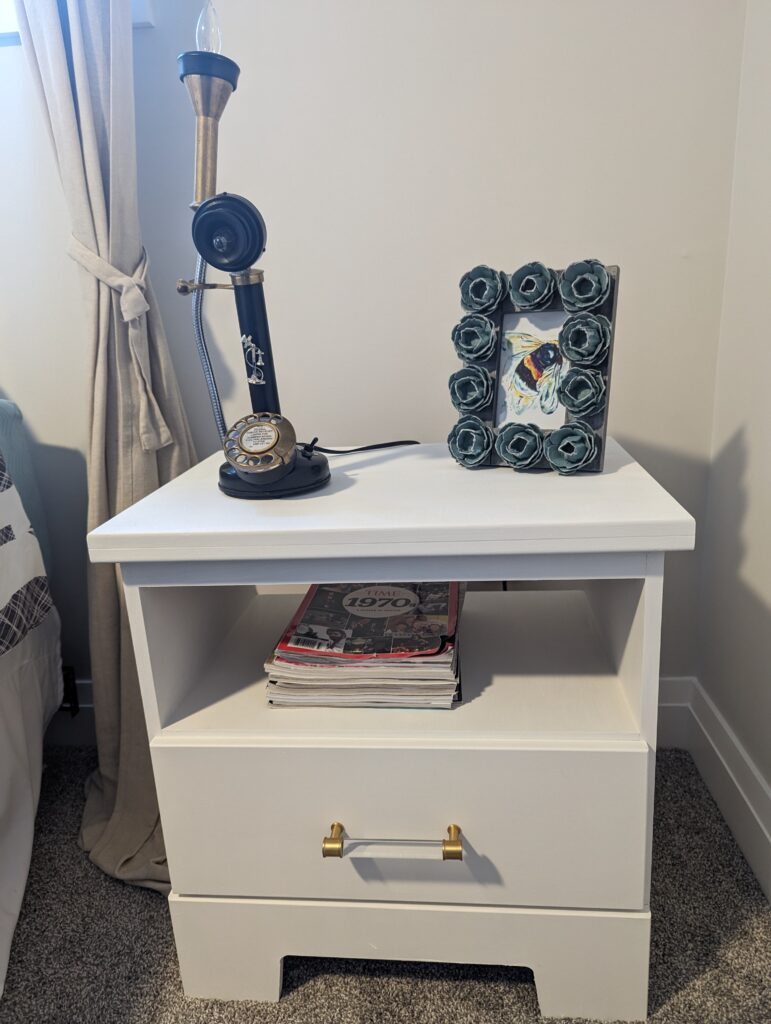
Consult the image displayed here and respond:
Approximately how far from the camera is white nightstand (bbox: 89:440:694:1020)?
0.70 m

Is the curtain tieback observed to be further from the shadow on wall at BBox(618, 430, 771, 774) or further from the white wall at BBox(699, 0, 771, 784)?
the white wall at BBox(699, 0, 771, 784)

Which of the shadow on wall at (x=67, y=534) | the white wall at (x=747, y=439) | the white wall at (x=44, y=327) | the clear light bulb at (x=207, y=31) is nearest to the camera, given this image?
the clear light bulb at (x=207, y=31)

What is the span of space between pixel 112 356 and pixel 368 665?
2.11 feet

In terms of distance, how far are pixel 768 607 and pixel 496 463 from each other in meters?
0.46

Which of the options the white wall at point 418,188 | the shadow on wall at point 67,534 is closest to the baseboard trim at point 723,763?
the white wall at point 418,188

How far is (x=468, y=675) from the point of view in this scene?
0.87m

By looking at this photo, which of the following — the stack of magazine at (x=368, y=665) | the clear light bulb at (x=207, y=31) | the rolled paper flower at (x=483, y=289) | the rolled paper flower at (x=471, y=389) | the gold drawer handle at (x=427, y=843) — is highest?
the clear light bulb at (x=207, y=31)

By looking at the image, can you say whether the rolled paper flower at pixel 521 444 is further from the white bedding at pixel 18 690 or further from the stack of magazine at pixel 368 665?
the white bedding at pixel 18 690

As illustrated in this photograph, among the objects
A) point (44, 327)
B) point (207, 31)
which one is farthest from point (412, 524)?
point (44, 327)

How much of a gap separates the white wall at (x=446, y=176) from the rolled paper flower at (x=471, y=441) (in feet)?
1.00

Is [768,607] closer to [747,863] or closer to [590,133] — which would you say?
[747,863]

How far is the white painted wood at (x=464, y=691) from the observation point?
2.49 ft

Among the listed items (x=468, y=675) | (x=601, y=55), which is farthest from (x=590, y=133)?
(x=468, y=675)

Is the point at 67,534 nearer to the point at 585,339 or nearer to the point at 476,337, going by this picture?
the point at 476,337
